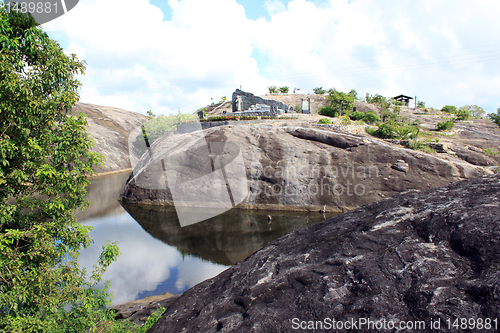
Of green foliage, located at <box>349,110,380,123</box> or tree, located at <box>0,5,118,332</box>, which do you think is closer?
tree, located at <box>0,5,118,332</box>

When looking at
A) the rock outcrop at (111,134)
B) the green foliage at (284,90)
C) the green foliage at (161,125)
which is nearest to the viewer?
the rock outcrop at (111,134)

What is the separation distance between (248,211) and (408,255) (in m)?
16.2

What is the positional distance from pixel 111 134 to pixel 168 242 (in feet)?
127

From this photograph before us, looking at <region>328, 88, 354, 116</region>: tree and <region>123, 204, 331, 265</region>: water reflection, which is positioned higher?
<region>328, 88, 354, 116</region>: tree

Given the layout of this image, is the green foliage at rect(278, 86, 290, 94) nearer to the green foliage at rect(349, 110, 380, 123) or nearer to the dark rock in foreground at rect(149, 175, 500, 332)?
the green foliage at rect(349, 110, 380, 123)

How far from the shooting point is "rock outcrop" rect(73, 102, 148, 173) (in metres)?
40.8

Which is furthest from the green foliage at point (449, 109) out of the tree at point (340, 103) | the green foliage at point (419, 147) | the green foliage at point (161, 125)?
the green foliage at point (161, 125)

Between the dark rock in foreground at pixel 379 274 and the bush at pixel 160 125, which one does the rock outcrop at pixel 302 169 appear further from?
the bush at pixel 160 125

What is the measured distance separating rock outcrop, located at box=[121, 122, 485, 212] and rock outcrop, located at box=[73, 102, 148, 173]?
1482 cm

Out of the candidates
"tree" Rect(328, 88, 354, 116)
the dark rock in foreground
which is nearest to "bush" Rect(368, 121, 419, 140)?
"tree" Rect(328, 88, 354, 116)

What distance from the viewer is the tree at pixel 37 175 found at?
4.60 metres

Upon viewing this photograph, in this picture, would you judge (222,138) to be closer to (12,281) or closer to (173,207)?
(173,207)

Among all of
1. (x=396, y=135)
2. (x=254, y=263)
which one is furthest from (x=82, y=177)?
(x=396, y=135)

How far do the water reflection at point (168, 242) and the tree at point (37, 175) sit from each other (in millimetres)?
5222
